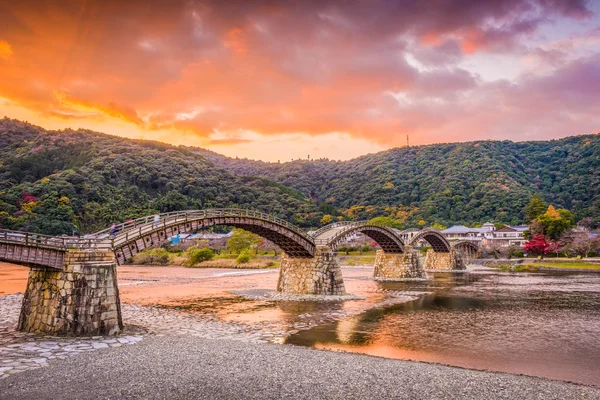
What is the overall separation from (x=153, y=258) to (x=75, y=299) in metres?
72.4

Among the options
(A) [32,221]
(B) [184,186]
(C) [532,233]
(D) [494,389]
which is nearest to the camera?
(D) [494,389]

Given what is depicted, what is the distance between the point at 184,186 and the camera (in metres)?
118

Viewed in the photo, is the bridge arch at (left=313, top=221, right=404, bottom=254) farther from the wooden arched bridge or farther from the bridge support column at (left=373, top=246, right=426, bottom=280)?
the bridge support column at (left=373, top=246, right=426, bottom=280)

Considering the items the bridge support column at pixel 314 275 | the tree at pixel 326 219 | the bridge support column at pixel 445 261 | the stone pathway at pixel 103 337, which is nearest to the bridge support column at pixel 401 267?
the bridge support column at pixel 445 261

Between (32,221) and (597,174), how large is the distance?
159 meters

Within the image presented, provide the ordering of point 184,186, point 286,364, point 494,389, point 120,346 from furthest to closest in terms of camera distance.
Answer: point 184,186, point 120,346, point 286,364, point 494,389

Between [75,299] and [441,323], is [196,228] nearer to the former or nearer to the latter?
[75,299]

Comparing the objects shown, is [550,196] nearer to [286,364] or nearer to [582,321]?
[582,321]

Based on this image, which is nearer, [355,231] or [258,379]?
[258,379]

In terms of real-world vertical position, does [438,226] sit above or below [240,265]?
above

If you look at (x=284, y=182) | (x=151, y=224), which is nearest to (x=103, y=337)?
(x=151, y=224)

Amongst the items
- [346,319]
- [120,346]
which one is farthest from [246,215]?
[120,346]

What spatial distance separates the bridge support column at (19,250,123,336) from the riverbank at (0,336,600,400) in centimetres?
286

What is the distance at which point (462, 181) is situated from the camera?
139m
